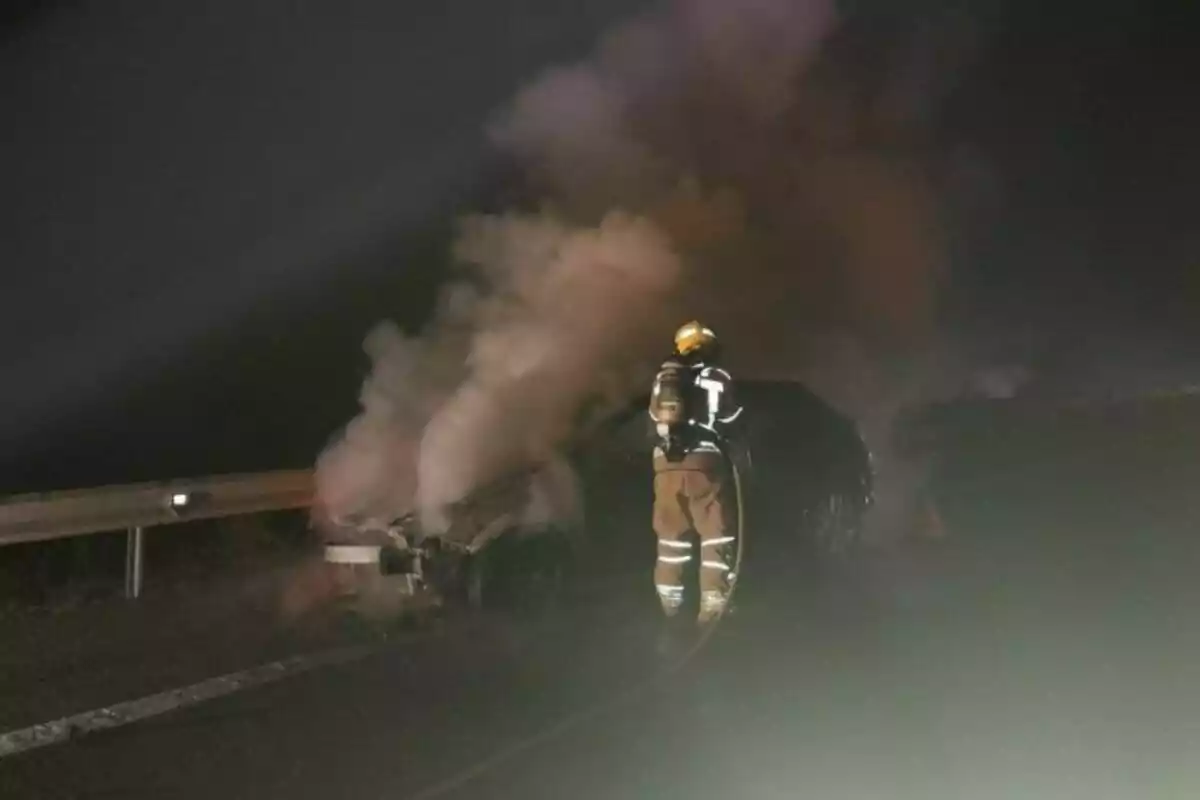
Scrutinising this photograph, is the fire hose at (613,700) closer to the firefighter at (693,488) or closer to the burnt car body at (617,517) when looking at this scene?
the firefighter at (693,488)

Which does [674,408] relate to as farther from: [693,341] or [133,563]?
[133,563]

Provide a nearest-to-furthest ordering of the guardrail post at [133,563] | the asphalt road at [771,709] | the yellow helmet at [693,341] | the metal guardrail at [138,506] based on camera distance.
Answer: the asphalt road at [771,709] → the metal guardrail at [138,506] → the yellow helmet at [693,341] → the guardrail post at [133,563]

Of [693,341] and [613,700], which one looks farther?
[693,341]

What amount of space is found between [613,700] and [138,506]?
401cm

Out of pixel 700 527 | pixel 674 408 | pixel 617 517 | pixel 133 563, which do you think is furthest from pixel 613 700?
pixel 133 563

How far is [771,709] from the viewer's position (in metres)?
6.18

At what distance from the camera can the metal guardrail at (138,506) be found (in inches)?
328

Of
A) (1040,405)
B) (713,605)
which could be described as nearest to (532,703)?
(713,605)

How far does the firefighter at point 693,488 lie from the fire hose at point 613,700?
4 centimetres

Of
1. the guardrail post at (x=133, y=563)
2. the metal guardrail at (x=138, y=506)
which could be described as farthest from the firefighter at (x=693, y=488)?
the guardrail post at (x=133, y=563)

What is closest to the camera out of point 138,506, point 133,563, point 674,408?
point 674,408

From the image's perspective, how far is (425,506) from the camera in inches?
352

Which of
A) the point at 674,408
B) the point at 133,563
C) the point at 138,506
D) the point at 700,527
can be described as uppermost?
the point at 674,408

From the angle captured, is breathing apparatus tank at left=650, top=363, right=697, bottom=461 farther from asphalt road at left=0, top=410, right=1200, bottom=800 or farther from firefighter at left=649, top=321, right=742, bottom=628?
asphalt road at left=0, top=410, right=1200, bottom=800
